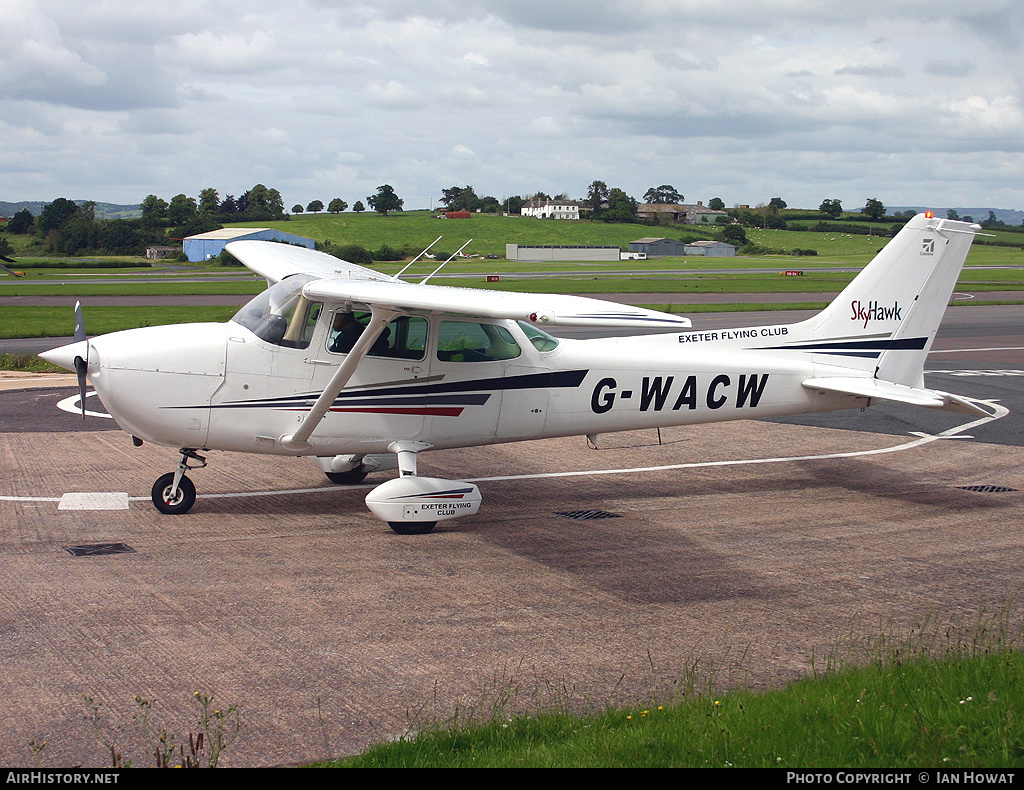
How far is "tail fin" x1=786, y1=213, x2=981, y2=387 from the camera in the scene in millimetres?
12336

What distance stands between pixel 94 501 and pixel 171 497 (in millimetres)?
1082

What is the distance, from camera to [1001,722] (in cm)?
499

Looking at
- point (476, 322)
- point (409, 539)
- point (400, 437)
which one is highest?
point (476, 322)

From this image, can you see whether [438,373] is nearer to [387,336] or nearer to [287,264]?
[387,336]

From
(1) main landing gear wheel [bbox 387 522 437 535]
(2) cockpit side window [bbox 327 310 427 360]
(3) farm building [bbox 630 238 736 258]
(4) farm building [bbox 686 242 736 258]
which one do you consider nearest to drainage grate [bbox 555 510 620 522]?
(1) main landing gear wheel [bbox 387 522 437 535]

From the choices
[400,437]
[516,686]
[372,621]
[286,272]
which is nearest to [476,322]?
[400,437]

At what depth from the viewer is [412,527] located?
396 inches

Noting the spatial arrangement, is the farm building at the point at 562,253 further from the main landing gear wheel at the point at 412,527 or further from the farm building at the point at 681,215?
the main landing gear wheel at the point at 412,527

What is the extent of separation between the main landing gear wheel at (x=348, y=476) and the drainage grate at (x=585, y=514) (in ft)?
8.99

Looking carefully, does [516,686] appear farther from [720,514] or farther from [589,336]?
[589,336]

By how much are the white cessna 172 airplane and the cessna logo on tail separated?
13mm

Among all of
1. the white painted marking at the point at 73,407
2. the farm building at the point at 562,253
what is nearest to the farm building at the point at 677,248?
the farm building at the point at 562,253

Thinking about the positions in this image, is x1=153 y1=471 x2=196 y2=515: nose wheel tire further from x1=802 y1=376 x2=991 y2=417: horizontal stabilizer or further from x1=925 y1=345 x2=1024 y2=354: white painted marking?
x1=925 y1=345 x2=1024 y2=354: white painted marking

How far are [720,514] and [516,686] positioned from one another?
5.45 meters
